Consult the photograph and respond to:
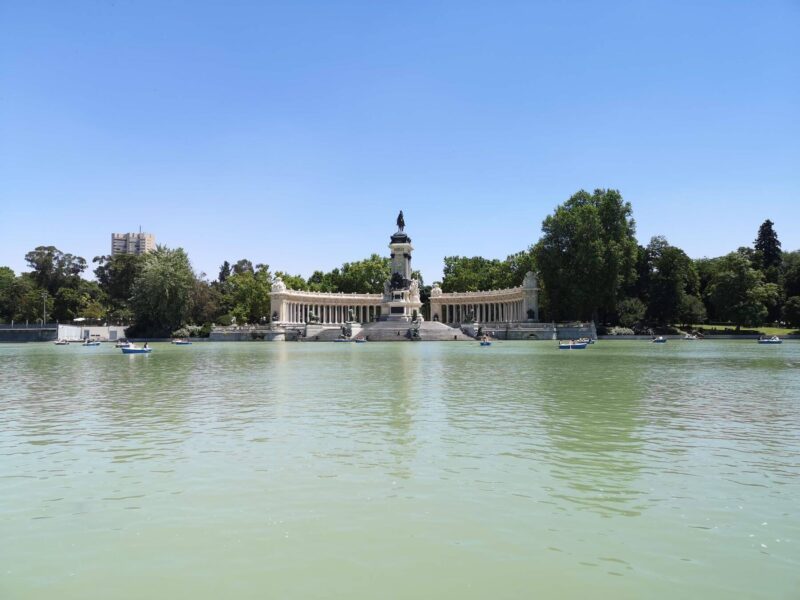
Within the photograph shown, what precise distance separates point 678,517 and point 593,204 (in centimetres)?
7721

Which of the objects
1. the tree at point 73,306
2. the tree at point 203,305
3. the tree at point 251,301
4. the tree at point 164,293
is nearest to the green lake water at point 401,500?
the tree at point 164,293

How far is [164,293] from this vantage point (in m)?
Answer: 79.8

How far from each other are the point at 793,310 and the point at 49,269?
382 feet

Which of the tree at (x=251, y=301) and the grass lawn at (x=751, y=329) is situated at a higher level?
the tree at (x=251, y=301)

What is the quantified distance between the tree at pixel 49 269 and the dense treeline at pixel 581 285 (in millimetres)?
192

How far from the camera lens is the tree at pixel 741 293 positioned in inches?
3029

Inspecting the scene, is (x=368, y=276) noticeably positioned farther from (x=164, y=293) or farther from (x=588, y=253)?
(x=588, y=253)

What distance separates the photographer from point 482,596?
571 cm

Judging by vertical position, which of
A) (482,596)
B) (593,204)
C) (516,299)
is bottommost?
(482,596)

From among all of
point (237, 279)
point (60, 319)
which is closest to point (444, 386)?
point (237, 279)

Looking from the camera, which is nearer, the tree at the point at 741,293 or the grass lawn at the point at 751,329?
the tree at the point at 741,293

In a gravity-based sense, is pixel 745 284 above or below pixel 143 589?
above

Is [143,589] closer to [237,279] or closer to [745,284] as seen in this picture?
[745,284]

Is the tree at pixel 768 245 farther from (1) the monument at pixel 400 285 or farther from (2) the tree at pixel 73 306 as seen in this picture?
(2) the tree at pixel 73 306
